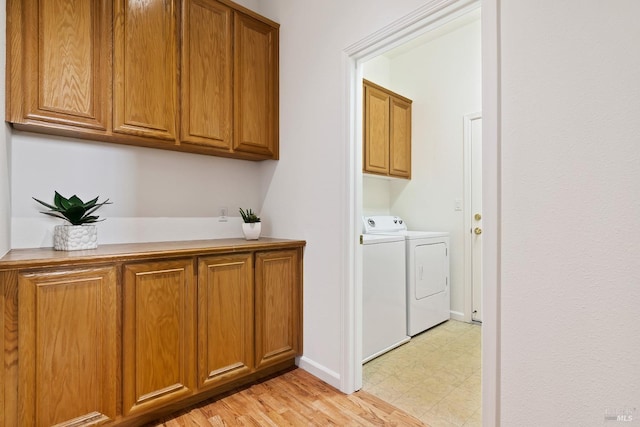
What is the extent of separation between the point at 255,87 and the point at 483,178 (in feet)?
5.70

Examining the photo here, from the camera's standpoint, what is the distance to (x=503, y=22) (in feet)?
4.17

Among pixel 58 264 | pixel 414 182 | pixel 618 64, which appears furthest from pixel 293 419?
pixel 414 182

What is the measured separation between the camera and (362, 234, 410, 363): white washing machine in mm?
2316

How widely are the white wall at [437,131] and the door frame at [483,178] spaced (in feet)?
5.14

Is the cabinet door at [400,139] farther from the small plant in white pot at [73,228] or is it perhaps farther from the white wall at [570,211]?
the small plant in white pot at [73,228]

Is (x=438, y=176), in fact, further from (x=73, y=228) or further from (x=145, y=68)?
(x=73, y=228)

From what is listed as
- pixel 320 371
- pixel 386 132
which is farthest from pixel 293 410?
pixel 386 132

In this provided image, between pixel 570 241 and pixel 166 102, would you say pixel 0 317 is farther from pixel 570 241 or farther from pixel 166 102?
pixel 570 241

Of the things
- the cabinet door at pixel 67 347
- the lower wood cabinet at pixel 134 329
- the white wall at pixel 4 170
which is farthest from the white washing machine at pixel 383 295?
the white wall at pixel 4 170

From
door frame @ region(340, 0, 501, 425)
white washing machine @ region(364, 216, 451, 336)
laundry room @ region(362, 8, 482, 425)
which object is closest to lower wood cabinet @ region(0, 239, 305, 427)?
door frame @ region(340, 0, 501, 425)

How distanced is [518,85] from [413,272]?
1.84 metres

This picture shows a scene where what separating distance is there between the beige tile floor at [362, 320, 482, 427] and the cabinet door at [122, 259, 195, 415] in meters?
1.12

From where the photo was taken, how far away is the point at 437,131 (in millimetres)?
3445

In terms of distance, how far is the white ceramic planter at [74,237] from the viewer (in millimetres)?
1623
